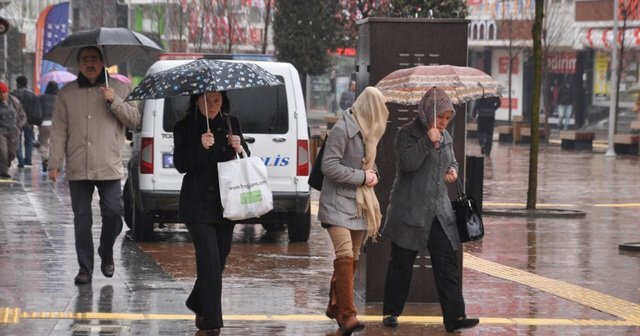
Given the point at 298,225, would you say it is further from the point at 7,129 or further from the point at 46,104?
the point at 46,104

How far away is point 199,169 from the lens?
898 centimetres

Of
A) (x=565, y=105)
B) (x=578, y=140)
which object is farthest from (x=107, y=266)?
(x=565, y=105)

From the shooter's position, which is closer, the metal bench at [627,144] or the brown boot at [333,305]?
the brown boot at [333,305]

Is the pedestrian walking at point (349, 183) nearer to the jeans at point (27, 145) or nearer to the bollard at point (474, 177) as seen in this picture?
the bollard at point (474, 177)

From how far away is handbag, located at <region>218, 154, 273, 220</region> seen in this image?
8875 mm

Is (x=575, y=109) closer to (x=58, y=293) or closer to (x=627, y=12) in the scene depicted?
(x=627, y=12)

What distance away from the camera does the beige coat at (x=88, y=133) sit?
11.0 meters

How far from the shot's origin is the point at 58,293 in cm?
1066

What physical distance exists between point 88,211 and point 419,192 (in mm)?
3005

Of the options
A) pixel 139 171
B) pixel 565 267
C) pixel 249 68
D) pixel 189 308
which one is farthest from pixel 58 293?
pixel 565 267

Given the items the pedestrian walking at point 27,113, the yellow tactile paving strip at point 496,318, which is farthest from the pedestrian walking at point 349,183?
the pedestrian walking at point 27,113

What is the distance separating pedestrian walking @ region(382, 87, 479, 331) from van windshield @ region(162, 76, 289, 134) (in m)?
5.15

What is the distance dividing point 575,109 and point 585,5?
14.2 feet

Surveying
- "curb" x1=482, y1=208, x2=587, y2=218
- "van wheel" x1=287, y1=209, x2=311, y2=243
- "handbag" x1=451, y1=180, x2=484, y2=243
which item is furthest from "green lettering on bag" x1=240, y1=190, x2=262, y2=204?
"curb" x1=482, y1=208, x2=587, y2=218
